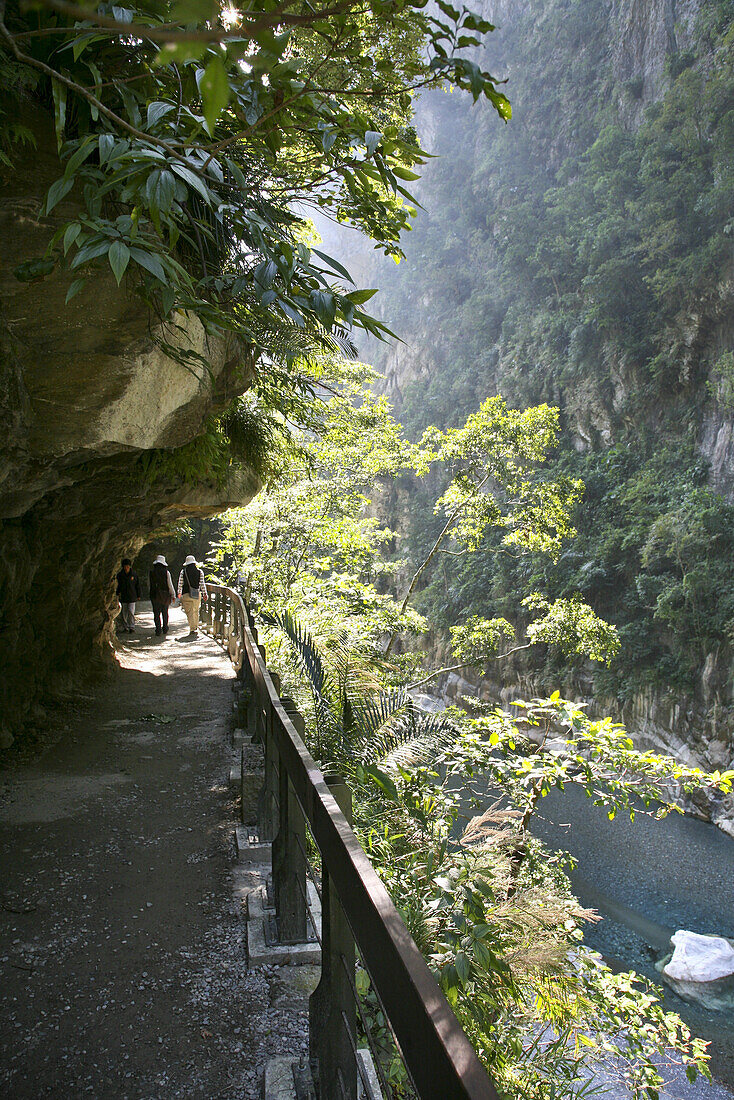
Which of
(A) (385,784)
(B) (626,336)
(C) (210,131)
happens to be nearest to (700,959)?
(A) (385,784)

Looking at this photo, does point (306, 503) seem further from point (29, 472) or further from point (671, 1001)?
point (671, 1001)

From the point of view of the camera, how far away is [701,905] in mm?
12070

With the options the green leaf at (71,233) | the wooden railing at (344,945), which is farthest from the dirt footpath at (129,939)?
the green leaf at (71,233)

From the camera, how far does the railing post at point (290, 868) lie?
101 inches

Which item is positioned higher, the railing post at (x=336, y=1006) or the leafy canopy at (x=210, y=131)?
the leafy canopy at (x=210, y=131)

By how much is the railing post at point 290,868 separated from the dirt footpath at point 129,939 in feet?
0.57

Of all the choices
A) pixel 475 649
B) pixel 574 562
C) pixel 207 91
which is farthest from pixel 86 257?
pixel 574 562

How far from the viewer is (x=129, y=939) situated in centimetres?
287

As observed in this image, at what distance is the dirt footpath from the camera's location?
216cm

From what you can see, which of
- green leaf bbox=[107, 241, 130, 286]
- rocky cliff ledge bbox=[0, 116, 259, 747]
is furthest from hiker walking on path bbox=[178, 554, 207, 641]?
green leaf bbox=[107, 241, 130, 286]

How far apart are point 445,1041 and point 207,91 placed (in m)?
1.11

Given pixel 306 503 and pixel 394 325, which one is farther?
pixel 394 325

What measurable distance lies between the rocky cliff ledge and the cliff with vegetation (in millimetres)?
11243

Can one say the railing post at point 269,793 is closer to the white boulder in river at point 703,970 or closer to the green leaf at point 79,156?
the green leaf at point 79,156
